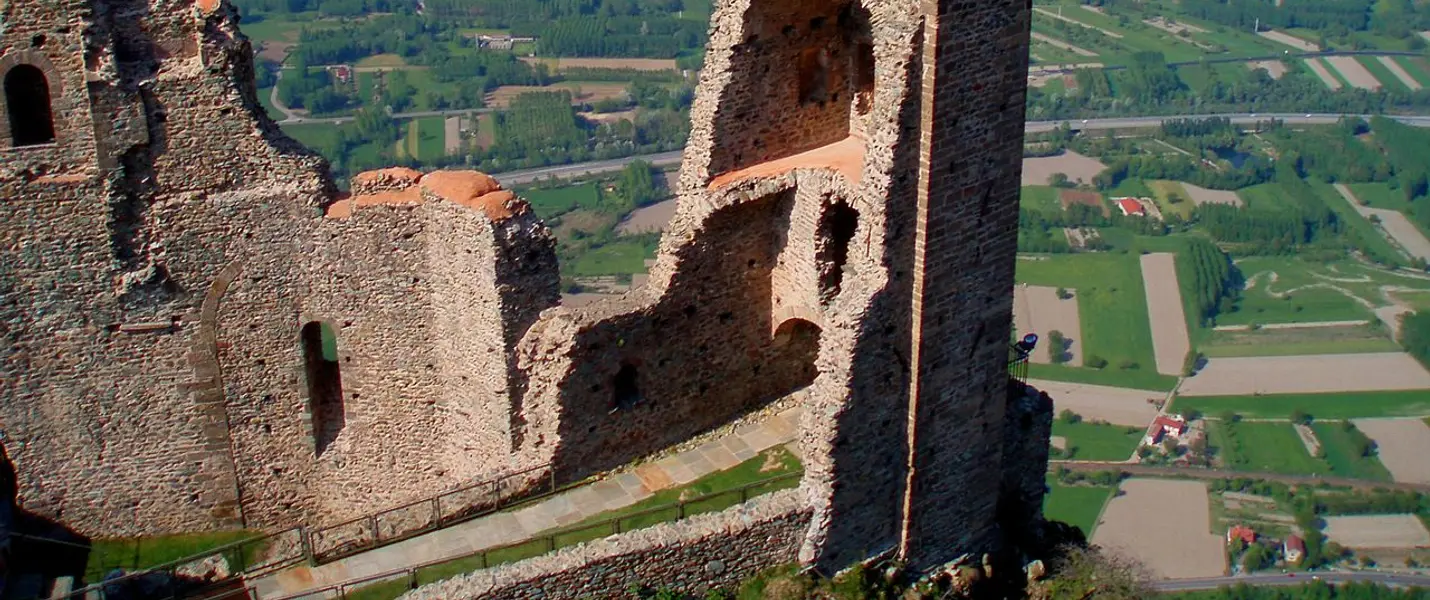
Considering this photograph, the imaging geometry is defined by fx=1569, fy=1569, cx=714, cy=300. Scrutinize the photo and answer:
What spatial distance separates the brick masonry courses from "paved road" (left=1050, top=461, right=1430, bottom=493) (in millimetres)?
56679

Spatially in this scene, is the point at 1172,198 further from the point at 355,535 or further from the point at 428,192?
the point at 355,535

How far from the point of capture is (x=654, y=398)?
73.3 feet

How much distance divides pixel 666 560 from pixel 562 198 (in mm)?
74961

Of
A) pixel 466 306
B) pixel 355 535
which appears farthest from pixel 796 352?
pixel 355 535

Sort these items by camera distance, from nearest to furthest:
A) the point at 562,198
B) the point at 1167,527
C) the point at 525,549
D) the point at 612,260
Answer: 1. the point at 525,549
2. the point at 1167,527
3. the point at 612,260
4. the point at 562,198

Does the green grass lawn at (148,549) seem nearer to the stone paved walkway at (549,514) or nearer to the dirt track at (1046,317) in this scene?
the stone paved walkway at (549,514)

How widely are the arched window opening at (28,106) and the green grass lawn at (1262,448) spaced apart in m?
68.9

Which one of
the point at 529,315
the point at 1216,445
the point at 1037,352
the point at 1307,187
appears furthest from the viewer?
the point at 1307,187

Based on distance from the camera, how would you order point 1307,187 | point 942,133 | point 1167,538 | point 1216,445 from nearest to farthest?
1. point 942,133
2. point 1167,538
3. point 1216,445
4. point 1307,187

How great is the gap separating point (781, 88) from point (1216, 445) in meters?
65.2

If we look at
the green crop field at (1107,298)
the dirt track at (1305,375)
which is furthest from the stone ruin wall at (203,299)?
the dirt track at (1305,375)

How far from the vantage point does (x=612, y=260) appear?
3413 inches

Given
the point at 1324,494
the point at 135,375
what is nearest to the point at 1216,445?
the point at 1324,494

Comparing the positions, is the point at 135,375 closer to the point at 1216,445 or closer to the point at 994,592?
the point at 994,592
